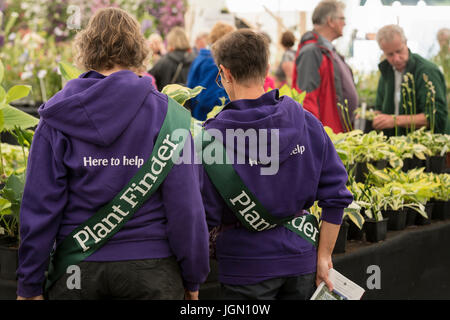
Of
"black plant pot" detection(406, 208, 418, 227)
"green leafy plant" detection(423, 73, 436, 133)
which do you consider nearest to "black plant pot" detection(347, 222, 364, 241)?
"black plant pot" detection(406, 208, 418, 227)

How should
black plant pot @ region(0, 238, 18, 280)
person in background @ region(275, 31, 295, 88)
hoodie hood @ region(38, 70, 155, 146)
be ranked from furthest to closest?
1. person in background @ region(275, 31, 295, 88)
2. black plant pot @ region(0, 238, 18, 280)
3. hoodie hood @ region(38, 70, 155, 146)

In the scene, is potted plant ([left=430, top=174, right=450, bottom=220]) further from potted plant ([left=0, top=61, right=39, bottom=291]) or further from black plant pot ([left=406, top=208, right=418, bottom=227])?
potted plant ([left=0, top=61, right=39, bottom=291])

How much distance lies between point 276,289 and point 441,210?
77.6 inches

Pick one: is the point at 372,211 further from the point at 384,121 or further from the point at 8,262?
the point at 8,262

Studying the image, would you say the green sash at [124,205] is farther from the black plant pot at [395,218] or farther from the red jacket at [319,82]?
the red jacket at [319,82]

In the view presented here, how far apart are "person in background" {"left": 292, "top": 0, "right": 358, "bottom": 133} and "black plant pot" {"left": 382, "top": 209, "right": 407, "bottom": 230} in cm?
99

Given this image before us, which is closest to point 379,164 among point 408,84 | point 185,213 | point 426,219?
point 426,219

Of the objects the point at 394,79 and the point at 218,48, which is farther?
the point at 394,79

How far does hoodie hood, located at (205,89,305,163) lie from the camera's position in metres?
1.75
